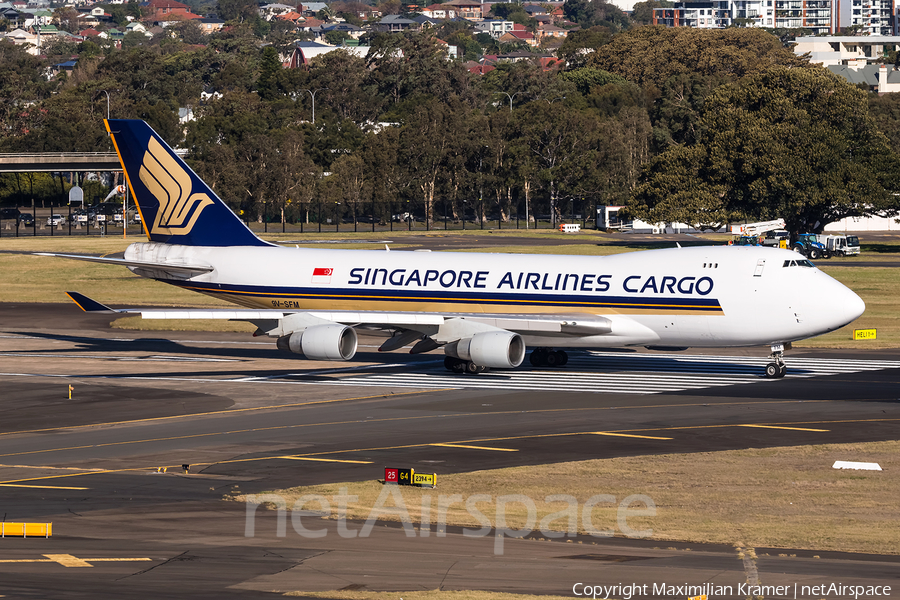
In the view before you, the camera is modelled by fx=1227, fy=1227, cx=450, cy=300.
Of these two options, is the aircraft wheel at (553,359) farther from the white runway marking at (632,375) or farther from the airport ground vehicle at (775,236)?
the airport ground vehicle at (775,236)

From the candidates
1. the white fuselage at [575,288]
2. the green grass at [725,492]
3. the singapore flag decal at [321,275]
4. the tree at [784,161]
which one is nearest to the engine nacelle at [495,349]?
the white fuselage at [575,288]

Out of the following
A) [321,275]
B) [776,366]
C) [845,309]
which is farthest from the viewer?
[321,275]

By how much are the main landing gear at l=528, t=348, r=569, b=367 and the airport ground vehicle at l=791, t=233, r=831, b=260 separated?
223 feet

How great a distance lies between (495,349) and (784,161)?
76.6 metres

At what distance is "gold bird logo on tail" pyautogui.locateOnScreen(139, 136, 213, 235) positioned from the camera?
52656 mm

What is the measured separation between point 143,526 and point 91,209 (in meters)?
153

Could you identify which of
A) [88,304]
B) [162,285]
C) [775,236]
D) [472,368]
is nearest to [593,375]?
[472,368]

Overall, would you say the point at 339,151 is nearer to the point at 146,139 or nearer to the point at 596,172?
the point at 596,172

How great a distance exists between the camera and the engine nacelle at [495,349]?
146ft

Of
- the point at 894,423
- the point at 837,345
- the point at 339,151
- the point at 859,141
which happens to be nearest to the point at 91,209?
the point at 339,151

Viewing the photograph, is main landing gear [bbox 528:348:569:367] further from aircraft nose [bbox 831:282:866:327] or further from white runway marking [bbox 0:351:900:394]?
aircraft nose [bbox 831:282:866:327]

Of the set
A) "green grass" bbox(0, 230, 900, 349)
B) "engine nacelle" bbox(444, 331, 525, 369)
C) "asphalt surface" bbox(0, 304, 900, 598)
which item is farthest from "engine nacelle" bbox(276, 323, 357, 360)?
"green grass" bbox(0, 230, 900, 349)

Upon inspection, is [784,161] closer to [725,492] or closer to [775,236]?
[775,236]

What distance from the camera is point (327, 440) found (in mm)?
34594
